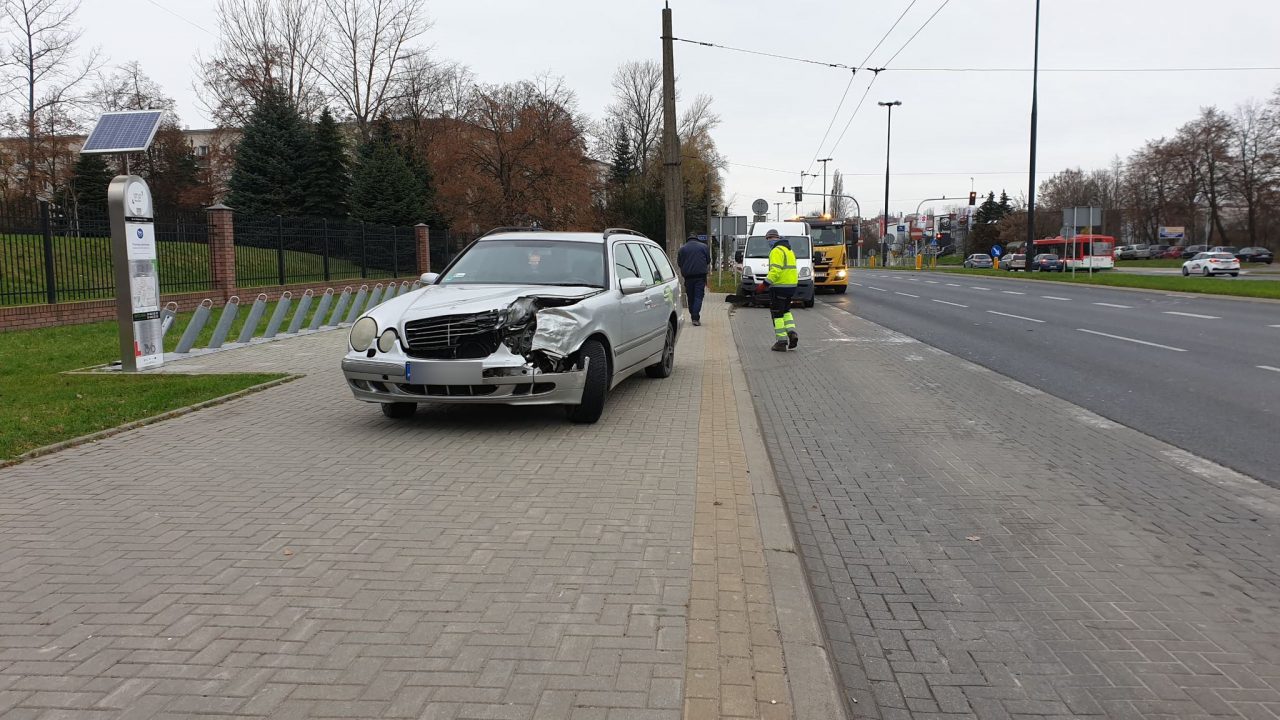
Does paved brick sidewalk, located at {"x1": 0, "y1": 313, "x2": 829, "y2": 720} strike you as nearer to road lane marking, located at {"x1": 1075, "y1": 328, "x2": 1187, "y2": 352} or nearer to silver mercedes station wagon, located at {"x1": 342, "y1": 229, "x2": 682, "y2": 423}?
silver mercedes station wagon, located at {"x1": 342, "y1": 229, "x2": 682, "y2": 423}

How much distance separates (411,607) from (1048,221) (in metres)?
95.2

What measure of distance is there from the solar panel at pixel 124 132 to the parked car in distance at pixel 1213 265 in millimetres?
49233

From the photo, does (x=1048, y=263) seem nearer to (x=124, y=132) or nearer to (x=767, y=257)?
(x=767, y=257)

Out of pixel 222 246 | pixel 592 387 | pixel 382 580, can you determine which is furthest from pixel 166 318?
pixel 222 246

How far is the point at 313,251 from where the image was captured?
23.5 m

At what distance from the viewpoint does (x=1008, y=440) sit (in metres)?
7.21

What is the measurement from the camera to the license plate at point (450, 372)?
6848 mm

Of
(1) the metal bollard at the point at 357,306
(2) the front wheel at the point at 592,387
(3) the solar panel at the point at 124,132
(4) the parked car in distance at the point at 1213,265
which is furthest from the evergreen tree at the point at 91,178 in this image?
(4) the parked car in distance at the point at 1213,265

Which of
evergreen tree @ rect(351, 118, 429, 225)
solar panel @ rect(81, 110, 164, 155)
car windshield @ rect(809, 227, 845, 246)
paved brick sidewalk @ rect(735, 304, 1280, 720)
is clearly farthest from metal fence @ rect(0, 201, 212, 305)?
evergreen tree @ rect(351, 118, 429, 225)

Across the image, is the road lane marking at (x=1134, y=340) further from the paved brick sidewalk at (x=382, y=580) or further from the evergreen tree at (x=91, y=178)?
the evergreen tree at (x=91, y=178)

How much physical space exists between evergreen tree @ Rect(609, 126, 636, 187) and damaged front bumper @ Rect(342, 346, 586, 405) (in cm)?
6524

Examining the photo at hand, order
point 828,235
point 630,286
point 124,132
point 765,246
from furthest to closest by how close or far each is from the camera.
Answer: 1. point 828,235
2. point 765,246
3. point 124,132
4. point 630,286

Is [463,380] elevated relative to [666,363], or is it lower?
elevated

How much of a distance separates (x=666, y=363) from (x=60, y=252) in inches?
493
